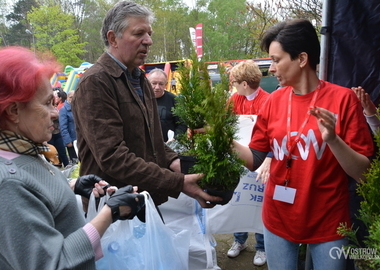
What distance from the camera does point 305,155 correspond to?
1.69 meters

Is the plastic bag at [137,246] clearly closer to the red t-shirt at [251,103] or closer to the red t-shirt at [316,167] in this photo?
the red t-shirt at [316,167]

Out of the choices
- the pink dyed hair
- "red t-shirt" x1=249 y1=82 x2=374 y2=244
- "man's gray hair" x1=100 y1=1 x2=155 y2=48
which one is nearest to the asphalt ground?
"red t-shirt" x1=249 y1=82 x2=374 y2=244

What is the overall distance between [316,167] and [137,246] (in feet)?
3.52

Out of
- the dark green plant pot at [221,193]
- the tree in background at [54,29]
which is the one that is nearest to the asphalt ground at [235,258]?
the dark green plant pot at [221,193]

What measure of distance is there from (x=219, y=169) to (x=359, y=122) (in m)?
0.78

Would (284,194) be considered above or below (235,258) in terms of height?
above

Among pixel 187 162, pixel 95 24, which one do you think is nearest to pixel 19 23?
pixel 95 24

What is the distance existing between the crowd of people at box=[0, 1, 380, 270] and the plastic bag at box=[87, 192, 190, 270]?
17 cm

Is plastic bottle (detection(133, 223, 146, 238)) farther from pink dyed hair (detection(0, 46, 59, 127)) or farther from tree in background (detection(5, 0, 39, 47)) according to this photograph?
tree in background (detection(5, 0, 39, 47))

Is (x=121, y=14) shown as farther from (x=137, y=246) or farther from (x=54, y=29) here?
(x=54, y=29)

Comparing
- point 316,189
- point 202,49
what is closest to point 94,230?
point 202,49

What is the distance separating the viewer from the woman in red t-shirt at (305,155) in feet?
5.32

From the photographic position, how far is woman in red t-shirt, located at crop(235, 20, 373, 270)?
1.62 metres

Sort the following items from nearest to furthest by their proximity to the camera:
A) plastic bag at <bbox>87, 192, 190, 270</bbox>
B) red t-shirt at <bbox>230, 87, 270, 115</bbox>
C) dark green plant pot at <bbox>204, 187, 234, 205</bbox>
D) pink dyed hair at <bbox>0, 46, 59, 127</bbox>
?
pink dyed hair at <bbox>0, 46, 59, 127</bbox> < dark green plant pot at <bbox>204, 187, 234, 205</bbox> < plastic bag at <bbox>87, 192, 190, 270</bbox> < red t-shirt at <bbox>230, 87, 270, 115</bbox>
